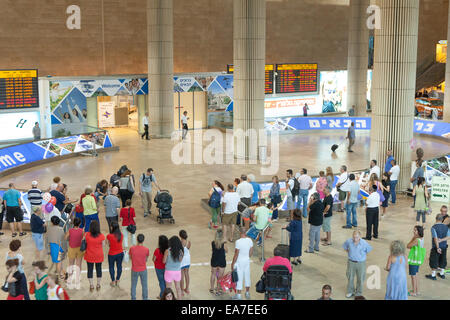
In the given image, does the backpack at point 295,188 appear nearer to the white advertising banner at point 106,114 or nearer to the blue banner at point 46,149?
the blue banner at point 46,149

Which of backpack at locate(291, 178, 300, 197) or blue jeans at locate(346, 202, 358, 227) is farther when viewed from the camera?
backpack at locate(291, 178, 300, 197)

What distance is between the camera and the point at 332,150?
29219 mm

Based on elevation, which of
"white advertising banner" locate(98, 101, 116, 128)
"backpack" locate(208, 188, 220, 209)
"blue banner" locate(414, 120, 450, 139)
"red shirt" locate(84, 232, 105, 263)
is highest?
"white advertising banner" locate(98, 101, 116, 128)

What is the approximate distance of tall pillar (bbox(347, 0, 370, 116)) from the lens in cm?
3978

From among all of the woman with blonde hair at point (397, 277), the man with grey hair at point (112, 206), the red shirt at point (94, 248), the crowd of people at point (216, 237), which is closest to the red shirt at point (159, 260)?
the crowd of people at point (216, 237)

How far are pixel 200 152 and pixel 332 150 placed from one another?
6297 mm

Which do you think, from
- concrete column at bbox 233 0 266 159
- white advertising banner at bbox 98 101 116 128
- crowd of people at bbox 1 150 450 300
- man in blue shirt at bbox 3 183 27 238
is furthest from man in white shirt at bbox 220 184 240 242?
white advertising banner at bbox 98 101 116 128

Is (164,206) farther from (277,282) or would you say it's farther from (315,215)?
(277,282)

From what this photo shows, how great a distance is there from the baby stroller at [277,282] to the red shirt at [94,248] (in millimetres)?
3424

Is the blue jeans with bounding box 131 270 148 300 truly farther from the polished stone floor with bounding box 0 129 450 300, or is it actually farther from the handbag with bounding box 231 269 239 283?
the handbag with bounding box 231 269 239 283

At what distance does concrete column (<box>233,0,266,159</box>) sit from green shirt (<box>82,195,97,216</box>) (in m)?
13.5

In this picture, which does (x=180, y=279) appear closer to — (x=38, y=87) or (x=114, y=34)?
(x=38, y=87)

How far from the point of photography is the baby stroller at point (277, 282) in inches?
427

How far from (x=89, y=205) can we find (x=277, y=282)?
18.5 feet
